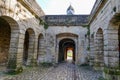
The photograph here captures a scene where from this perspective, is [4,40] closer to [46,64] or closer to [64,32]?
[46,64]

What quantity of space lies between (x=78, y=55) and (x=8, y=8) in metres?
6.91

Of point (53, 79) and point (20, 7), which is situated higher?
point (20, 7)

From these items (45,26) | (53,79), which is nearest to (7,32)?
(45,26)

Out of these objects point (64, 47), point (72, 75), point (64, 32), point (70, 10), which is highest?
point (70, 10)

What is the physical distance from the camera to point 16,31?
5.68 meters

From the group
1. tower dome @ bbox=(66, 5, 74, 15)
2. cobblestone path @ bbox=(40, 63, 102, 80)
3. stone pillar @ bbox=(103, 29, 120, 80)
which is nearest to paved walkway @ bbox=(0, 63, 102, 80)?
cobblestone path @ bbox=(40, 63, 102, 80)

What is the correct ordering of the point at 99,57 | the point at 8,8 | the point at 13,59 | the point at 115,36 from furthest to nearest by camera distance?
the point at 99,57 → the point at 13,59 → the point at 115,36 → the point at 8,8

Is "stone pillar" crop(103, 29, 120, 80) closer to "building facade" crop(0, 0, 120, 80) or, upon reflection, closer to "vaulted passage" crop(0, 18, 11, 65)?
"building facade" crop(0, 0, 120, 80)

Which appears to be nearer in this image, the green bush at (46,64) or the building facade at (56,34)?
the building facade at (56,34)


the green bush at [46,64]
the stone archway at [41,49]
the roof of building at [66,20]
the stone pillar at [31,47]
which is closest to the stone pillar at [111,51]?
the stone pillar at [31,47]

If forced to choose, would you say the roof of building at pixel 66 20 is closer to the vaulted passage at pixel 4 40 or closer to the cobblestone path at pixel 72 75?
the vaulted passage at pixel 4 40

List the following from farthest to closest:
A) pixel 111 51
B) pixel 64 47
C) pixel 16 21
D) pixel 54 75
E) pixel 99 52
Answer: pixel 64 47
pixel 99 52
pixel 54 75
pixel 16 21
pixel 111 51

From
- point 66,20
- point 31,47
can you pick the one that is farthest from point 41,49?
point 66,20

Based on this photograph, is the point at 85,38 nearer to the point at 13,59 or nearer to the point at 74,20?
the point at 74,20
